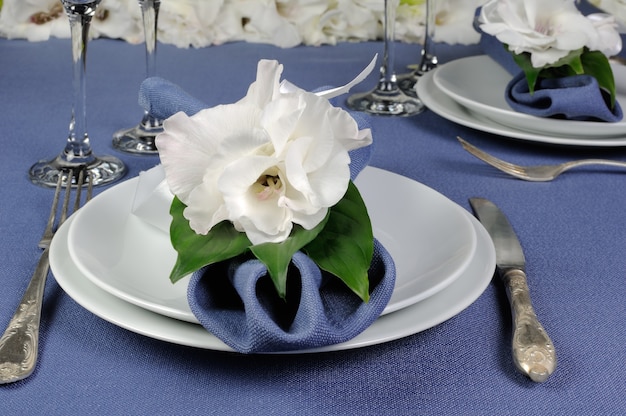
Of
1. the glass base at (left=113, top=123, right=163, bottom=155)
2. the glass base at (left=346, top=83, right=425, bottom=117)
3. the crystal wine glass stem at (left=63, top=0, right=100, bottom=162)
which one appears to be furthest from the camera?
the glass base at (left=346, top=83, right=425, bottom=117)

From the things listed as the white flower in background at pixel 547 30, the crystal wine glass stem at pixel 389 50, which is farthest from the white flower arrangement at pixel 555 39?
the crystal wine glass stem at pixel 389 50

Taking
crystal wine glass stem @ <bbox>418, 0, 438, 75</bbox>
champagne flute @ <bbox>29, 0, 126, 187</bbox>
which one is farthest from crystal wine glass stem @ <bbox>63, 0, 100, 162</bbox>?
crystal wine glass stem @ <bbox>418, 0, 438, 75</bbox>

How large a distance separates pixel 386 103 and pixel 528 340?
2.05 feet

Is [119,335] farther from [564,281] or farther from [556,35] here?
[556,35]

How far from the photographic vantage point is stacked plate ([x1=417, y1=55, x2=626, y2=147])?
3.05 feet

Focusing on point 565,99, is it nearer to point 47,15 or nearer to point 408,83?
point 408,83

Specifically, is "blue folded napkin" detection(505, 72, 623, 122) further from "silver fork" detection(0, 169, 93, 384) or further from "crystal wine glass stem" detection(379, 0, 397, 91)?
"silver fork" detection(0, 169, 93, 384)

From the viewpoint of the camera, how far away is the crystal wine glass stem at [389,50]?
1.16 meters

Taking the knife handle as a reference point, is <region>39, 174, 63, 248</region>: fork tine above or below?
below

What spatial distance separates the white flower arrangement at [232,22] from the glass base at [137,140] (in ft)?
1.39

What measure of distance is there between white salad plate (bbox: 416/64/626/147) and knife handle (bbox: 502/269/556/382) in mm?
336

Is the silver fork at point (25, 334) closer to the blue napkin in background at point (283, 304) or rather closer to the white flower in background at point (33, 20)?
the blue napkin in background at point (283, 304)

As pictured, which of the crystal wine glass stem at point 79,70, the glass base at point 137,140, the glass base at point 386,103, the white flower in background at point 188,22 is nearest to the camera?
the crystal wine glass stem at point 79,70

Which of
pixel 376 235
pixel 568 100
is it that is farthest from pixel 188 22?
pixel 376 235
